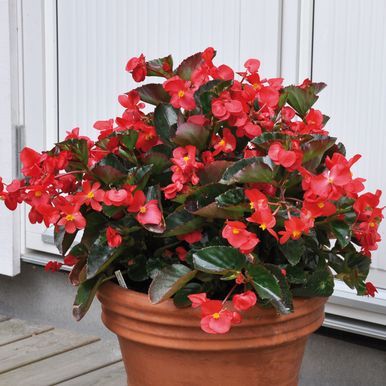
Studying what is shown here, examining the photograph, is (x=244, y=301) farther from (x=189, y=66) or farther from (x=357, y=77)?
(x=357, y=77)

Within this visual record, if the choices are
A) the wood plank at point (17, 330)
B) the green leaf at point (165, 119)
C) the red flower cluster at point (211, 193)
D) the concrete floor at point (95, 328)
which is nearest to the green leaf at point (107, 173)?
the red flower cluster at point (211, 193)

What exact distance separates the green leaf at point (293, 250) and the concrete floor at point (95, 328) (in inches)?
36.9

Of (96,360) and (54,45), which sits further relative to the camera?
(54,45)

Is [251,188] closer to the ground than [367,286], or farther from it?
farther from it

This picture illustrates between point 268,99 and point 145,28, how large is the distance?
48.6 inches

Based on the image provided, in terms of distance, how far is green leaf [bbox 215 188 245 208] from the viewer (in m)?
1.43

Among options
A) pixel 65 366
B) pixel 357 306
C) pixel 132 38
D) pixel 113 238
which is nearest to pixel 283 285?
pixel 113 238

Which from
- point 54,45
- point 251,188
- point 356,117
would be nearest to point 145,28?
point 54,45

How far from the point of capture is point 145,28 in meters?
2.75

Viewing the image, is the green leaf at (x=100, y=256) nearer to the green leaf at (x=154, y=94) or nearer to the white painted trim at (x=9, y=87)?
the green leaf at (x=154, y=94)

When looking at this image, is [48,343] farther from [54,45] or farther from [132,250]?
[132,250]

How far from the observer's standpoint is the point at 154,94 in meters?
1.66

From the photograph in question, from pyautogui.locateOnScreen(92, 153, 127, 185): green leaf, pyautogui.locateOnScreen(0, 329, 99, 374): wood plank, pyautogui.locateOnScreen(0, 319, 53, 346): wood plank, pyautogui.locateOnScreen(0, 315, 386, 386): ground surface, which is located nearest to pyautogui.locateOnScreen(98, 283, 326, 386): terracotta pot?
pyautogui.locateOnScreen(92, 153, 127, 185): green leaf

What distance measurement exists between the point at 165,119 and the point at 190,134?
4.1 inches
